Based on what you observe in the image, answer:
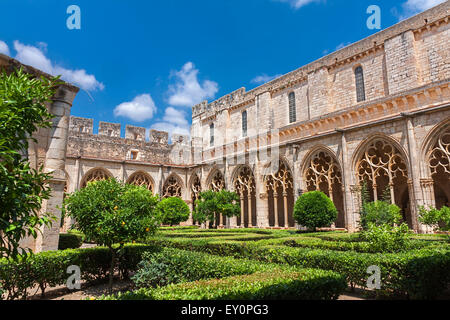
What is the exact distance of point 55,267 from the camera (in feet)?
18.6

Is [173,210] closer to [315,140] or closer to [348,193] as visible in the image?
[315,140]

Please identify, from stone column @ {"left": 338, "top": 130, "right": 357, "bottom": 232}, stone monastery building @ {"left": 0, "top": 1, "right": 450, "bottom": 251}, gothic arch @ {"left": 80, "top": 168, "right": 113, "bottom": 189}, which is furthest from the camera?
gothic arch @ {"left": 80, "top": 168, "right": 113, "bottom": 189}

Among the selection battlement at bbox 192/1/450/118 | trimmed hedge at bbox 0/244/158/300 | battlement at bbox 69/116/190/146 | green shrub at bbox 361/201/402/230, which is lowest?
trimmed hedge at bbox 0/244/158/300

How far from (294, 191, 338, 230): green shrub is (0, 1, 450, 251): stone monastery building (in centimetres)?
145

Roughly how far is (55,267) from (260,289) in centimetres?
439

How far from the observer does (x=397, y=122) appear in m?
12.0

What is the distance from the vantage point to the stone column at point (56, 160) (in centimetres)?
693

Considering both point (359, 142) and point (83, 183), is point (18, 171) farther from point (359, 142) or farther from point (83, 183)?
point (83, 183)

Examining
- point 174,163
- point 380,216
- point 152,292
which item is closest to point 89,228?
point 152,292

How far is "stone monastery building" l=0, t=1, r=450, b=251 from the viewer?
36.2ft

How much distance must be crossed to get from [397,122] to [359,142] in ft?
5.59

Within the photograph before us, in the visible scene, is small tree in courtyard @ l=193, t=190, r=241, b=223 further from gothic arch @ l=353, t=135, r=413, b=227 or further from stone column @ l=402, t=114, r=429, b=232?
stone column @ l=402, t=114, r=429, b=232

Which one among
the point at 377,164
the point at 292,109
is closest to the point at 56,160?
the point at 377,164


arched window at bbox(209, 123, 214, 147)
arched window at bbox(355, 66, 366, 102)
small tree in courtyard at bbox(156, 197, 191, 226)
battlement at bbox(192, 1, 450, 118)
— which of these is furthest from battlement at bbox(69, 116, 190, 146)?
arched window at bbox(355, 66, 366, 102)
